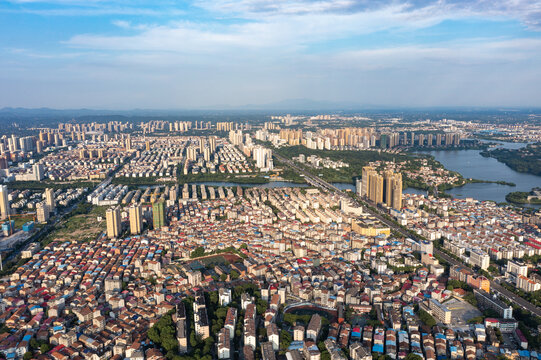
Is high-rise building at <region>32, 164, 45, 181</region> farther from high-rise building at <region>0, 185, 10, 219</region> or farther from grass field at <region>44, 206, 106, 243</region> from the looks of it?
grass field at <region>44, 206, 106, 243</region>

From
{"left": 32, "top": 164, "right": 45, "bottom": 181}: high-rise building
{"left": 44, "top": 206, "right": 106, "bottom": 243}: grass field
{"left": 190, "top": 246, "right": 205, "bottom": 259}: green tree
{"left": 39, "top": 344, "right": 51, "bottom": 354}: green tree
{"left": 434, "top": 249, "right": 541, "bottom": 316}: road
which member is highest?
{"left": 32, "top": 164, "right": 45, "bottom": 181}: high-rise building

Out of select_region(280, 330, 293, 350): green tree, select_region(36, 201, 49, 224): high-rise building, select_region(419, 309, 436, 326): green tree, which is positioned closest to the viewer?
select_region(280, 330, 293, 350): green tree

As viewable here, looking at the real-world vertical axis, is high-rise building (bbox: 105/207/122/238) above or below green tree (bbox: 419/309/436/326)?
above

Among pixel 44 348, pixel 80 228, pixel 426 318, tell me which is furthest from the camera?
pixel 80 228

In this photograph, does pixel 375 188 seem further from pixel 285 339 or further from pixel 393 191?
pixel 285 339

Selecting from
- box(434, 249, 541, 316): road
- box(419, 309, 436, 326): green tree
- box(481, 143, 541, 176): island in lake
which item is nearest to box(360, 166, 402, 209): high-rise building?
box(434, 249, 541, 316): road

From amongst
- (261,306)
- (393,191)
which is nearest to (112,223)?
(261,306)

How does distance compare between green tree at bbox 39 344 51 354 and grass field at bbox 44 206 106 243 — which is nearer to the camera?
green tree at bbox 39 344 51 354

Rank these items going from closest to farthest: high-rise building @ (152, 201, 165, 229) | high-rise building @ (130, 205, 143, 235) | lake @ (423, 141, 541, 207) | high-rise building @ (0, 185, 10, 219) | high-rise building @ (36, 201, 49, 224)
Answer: high-rise building @ (130, 205, 143, 235) → high-rise building @ (152, 201, 165, 229) → high-rise building @ (36, 201, 49, 224) → high-rise building @ (0, 185, 10, 219) → lake @ (423, 141, 541, 207)

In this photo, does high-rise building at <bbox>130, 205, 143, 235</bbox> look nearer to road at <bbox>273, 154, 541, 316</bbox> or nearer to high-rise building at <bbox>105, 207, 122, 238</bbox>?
high-rise building at <bbox>105, 207, 122, 238</bbox>

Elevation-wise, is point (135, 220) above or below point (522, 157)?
below

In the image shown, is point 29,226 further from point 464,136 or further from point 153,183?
point 464,136

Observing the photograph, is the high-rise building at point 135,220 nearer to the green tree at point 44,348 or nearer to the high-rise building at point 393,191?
the green tree at point 44,348
